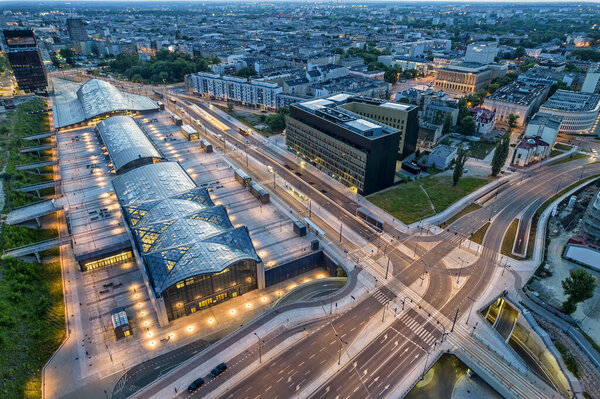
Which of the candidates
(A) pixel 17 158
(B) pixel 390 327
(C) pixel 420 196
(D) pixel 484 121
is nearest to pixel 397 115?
(C) pixel 420 196

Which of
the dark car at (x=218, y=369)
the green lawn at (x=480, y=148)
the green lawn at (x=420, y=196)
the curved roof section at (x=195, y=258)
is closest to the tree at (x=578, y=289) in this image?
the green lawn at (x=420, y=196)

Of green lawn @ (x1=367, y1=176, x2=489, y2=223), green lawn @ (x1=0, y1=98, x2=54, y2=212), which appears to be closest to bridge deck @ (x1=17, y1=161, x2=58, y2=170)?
green lawn @ (x1=0, y1=98, x2=54, y2=212)

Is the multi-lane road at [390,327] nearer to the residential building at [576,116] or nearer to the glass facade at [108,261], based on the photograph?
the glass facade at [108,261]

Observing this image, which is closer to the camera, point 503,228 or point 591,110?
point 503,228

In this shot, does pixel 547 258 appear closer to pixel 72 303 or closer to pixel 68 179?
pixel 72 303

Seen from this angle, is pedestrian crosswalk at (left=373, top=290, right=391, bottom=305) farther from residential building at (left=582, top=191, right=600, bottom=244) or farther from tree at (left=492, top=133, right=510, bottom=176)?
tree at (left=492, top=133, right=510, bottom=176)

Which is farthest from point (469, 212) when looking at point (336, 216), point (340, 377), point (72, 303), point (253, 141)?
point (72, 303)
